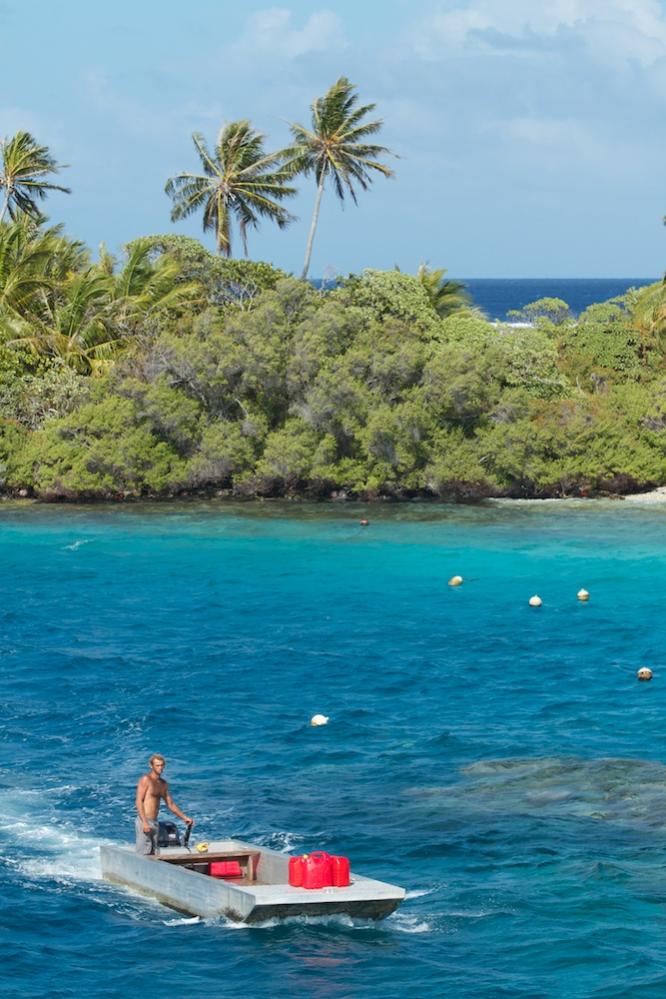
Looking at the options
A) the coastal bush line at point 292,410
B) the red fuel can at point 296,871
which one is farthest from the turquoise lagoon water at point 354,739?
the coastal bush line at point 292,410

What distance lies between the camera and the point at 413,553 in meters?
46.2

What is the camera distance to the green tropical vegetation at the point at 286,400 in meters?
55.1

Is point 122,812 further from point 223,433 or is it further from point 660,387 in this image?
point 660,387

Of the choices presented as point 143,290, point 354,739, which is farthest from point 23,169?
point 354,739

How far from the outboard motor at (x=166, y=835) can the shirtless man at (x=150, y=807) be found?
251mm

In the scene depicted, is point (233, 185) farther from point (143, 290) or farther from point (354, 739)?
point (354, 739)

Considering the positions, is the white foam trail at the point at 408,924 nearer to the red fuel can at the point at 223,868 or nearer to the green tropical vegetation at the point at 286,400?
the red fuel can at the point at 223,868

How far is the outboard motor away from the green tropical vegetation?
33.4 m

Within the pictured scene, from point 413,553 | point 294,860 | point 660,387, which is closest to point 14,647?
point 413,553

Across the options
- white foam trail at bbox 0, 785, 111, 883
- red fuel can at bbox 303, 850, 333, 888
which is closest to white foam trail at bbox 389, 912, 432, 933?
red fuel can at bbox 303, 850, 333, 888

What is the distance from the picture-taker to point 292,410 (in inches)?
2219

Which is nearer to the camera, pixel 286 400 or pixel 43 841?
pixel 43 841

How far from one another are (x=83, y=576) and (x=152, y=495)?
13.3 m

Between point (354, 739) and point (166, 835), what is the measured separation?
765cm
